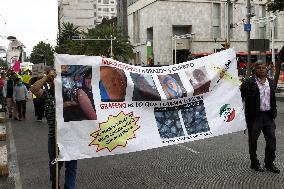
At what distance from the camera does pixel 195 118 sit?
6848 mm

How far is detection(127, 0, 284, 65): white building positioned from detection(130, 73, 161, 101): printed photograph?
2379 inches

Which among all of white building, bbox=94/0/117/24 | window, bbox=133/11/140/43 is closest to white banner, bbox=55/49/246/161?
window, bbox=133/11/140/43

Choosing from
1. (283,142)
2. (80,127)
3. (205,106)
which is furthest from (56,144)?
(283,142)

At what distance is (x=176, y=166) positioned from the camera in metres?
7.83

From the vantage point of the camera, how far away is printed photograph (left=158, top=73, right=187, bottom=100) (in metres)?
6.60

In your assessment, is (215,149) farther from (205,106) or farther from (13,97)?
(13,97)

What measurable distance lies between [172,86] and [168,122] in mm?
520

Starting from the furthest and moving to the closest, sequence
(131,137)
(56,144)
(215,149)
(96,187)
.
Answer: (215,149)
(96,187)
(131,137)
(56,144)

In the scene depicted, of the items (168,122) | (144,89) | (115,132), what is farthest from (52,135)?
(168,122)

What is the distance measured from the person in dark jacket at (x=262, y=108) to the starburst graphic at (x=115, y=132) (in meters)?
2.01

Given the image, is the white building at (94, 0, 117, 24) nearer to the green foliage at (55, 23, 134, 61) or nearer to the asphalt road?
the green foliage at (55, 23, 134, 61)

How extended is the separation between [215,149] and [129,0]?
7785 cm

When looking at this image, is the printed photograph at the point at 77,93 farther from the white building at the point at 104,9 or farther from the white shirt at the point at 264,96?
the white building at the point at 104,9

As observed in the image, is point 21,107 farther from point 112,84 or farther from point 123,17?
point 123,17
